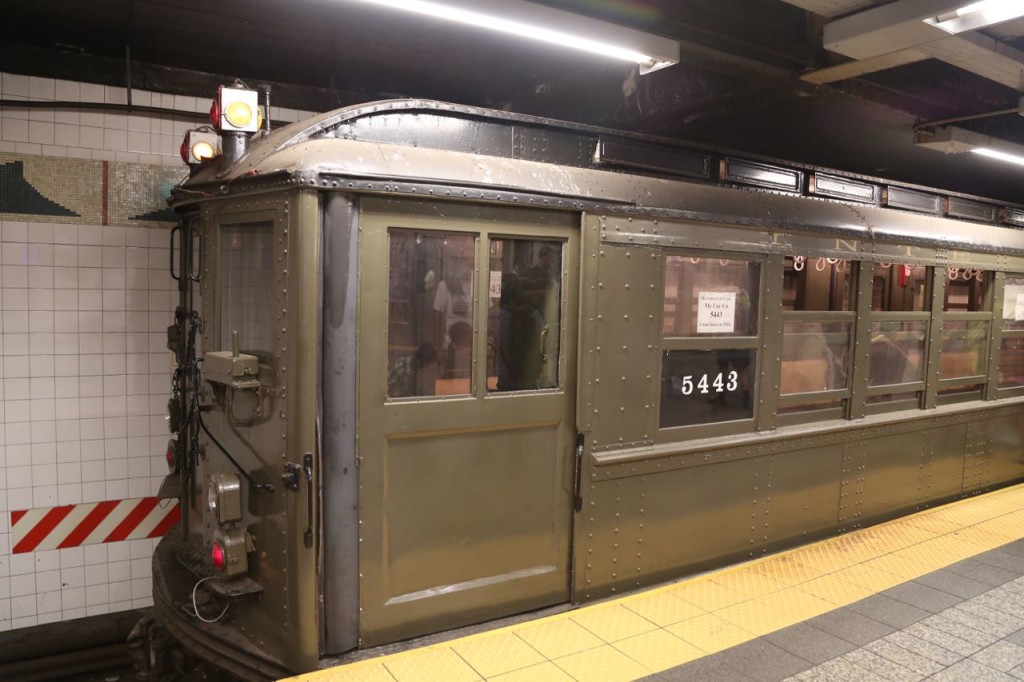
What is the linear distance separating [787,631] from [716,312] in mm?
1738

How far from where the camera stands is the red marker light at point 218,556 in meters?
3.17

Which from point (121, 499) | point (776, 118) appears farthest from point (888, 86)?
point (121, 499)

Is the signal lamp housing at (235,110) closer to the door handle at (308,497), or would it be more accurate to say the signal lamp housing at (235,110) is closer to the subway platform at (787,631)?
the door handle at (308,497)

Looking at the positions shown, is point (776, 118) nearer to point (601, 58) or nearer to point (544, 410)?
point (601, 58)

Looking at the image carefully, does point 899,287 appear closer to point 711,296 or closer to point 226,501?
point 711,296

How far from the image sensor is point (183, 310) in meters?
4.07

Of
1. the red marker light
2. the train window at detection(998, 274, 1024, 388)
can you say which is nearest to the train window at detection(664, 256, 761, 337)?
the red marker light

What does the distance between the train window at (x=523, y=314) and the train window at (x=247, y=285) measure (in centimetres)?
99

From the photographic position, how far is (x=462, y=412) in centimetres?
325

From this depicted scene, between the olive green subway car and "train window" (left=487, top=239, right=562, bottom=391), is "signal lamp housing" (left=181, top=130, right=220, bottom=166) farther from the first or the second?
"train window" (left=487, top=239, right=562, bottom=391)

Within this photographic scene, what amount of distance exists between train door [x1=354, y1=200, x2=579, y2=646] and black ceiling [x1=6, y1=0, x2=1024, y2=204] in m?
1.54

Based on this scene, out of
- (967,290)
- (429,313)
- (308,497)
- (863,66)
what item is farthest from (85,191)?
(967,290)

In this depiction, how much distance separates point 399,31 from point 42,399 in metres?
3.47

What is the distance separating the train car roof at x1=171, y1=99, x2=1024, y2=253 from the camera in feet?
9.86
